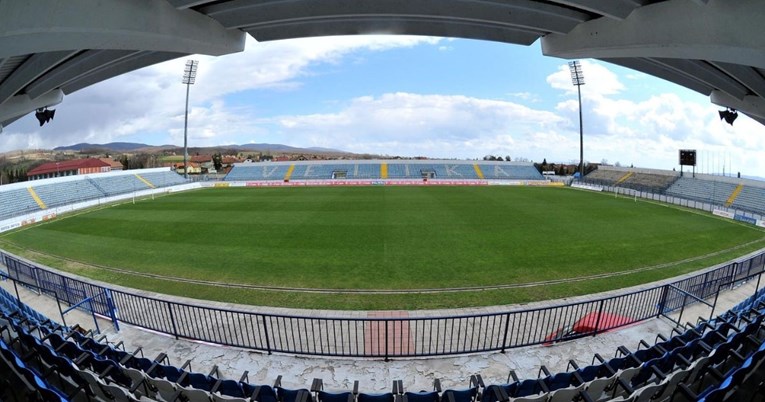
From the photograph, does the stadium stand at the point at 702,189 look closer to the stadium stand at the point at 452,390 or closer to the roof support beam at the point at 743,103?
the roof support beam at the point at 743,103

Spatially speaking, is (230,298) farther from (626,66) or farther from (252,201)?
(252,201)

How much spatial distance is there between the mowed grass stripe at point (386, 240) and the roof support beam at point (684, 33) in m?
8.47

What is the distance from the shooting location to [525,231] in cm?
1931

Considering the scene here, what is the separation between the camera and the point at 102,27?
13.1 ft

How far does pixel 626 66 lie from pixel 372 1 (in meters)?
7.10

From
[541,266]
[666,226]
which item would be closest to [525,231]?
[541,266]

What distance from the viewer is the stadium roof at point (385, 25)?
3.81 metres

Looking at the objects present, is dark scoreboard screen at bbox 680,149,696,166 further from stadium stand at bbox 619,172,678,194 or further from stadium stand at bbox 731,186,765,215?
stadium stand at bbox 731,186,765,215

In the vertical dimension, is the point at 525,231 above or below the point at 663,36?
below

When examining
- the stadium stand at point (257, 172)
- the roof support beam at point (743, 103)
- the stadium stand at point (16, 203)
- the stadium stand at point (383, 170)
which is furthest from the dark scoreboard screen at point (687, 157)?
the stadium stand at point (16, 203)

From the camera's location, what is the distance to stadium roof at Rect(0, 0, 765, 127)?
3.81 metres

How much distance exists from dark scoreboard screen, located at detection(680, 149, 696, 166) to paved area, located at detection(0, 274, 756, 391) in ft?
135

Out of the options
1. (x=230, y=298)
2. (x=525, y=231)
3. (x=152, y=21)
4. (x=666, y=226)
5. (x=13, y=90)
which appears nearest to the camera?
(x=152, y=21)

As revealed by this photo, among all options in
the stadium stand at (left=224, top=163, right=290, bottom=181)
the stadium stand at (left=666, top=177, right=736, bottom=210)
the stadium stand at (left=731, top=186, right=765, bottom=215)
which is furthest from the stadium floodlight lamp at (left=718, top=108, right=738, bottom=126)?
the stadium stand at (left=224, top=163, right=290, bottom=181)
